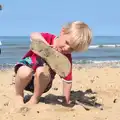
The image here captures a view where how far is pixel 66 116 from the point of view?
3662 millimetres

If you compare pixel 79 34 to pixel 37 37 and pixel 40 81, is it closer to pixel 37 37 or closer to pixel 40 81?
pixel 37 37

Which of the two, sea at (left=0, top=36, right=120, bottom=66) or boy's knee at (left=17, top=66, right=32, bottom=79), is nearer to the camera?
boy's knee at (left=17, top=66, right=32, bottom=79)

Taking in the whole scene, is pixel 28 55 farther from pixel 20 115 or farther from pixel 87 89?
pixel 87 89

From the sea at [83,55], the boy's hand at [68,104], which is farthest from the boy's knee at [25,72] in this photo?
the sea at [83,55]

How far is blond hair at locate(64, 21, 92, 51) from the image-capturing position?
3777 millimetres

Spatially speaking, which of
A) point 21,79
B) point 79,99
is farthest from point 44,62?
point 79,99

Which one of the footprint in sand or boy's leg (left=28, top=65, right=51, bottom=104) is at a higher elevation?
boy's leg (left=28, top=65, right=51, bottom=104)

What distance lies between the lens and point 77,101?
421 cm

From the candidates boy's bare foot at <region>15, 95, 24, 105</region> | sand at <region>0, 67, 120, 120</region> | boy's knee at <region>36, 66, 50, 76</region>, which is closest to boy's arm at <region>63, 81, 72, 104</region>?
sand at <region>0, 67, 120, 120</region>

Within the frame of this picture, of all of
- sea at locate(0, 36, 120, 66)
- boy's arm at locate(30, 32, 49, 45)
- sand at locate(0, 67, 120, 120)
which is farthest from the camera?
sea at locate(0, 36, 120, 66)

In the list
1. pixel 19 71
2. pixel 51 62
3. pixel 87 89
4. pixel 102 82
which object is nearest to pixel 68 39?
pixel 51 62

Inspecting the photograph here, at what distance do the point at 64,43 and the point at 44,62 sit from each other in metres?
0.36

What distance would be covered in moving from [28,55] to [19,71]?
0.90 ft

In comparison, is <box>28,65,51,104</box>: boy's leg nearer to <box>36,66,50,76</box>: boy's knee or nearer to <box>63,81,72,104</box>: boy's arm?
<box>36,66,50,76</box>: boy's knee
